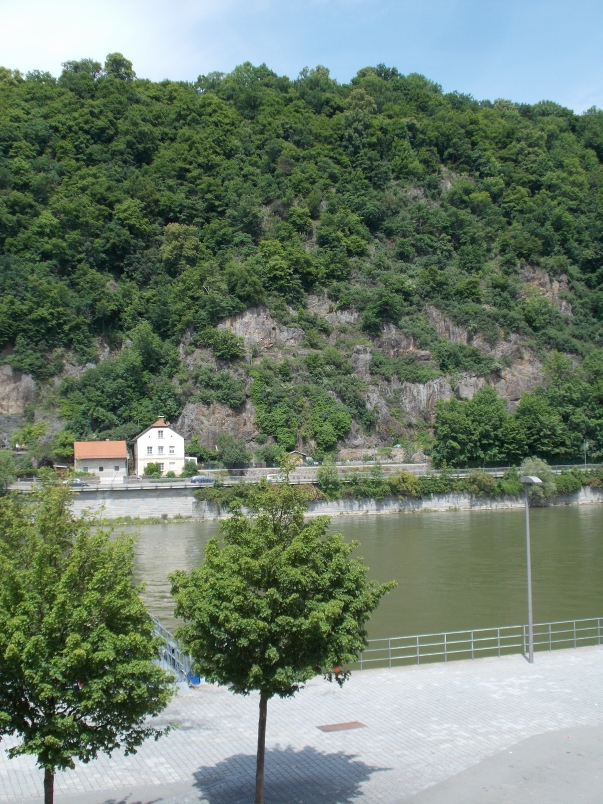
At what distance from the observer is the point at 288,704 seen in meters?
16.2

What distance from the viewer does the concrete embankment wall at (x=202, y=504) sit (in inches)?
2180

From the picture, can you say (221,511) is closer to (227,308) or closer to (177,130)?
(227,308)

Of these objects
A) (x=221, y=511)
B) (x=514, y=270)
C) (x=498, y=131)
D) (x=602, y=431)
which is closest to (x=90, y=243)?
(x=221, y=511)

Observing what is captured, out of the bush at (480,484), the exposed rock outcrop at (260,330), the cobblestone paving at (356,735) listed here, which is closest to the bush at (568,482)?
the bush at (480,484)

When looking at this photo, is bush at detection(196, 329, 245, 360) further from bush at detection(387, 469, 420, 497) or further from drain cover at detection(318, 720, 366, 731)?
drain cover at detection(318, 720, 366, 731)

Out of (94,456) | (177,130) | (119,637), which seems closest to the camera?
(119,637)

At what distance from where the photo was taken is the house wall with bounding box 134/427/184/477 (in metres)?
61.8

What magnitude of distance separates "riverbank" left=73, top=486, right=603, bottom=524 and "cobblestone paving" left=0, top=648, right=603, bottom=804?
120 feet

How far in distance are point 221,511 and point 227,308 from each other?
A: 22456mm

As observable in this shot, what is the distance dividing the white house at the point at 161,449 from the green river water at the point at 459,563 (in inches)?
321

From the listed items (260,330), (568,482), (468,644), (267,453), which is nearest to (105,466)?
(267,453)

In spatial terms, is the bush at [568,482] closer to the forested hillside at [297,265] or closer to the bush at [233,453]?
the forested hillside at [297,265]

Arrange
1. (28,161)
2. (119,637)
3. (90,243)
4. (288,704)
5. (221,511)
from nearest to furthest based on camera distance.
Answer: (119,637)
(288,704)
(221,511)
(90,243)
(28,161)

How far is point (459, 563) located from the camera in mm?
38094
